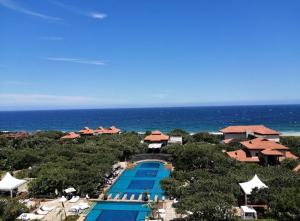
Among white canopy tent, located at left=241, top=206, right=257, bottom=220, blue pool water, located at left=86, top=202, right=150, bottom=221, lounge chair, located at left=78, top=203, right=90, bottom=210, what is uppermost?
white canopy tent, located at left=241, top=206, right=257, bottom=220

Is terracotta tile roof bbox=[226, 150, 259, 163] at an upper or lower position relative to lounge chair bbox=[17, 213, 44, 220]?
upper

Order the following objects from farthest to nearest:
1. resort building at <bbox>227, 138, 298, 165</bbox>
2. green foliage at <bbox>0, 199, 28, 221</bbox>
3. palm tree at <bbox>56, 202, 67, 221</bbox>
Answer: resort building at <bbox>227, 138, 298, 165</bbox> < palm tree at <bbox>56, 202, 67, 221</bbox> < green foliage at <bbox>0, 199, 28, 221</bbox>

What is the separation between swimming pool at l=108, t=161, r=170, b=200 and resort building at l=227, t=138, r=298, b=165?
31.6 feet

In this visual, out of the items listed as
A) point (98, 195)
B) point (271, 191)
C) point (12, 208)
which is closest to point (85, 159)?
point (98, 195)

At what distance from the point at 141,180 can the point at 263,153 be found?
48.1 ft

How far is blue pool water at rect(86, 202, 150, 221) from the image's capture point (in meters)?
24.6

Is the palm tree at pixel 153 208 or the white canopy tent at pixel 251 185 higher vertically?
the white canopy tent at pixel 251 185

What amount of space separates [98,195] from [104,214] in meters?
3.95

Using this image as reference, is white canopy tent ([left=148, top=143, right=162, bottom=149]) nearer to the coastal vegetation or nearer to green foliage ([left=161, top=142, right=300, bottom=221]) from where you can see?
the coastal vegetation

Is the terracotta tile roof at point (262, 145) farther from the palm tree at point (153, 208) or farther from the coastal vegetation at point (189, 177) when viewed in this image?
the palm tree at point (153, 208)

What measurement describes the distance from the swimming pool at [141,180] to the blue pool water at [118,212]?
244 cm

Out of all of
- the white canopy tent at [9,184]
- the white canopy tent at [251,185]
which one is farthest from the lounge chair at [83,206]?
the white canopy tent at [251,185]

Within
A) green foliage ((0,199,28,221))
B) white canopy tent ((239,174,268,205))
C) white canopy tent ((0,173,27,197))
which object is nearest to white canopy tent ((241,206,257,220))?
white canopy tent ((239,174,268,205))

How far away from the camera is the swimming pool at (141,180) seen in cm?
3189
